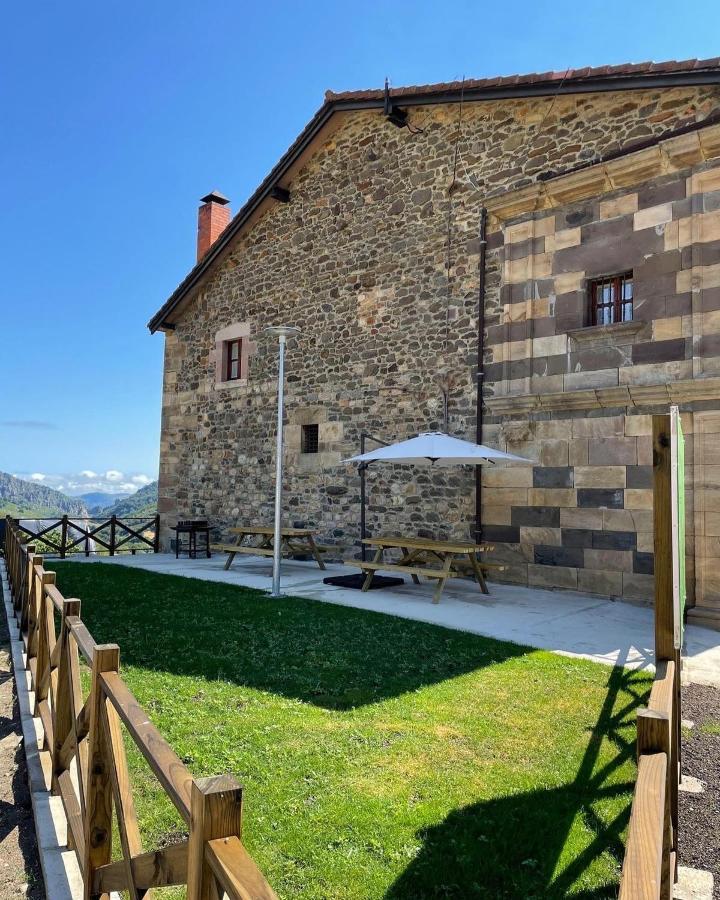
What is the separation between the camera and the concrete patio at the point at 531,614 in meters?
5.18

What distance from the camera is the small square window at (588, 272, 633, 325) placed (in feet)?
25.3

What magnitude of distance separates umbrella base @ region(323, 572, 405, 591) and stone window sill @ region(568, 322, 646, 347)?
13.1 feet

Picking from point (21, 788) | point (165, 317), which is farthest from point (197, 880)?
point (165, 317)

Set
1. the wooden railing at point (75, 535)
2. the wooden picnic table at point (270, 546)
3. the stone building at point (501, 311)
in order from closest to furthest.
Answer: the stone building at point (501, 311), the wooden picnic table at point (270, 546), the wooden railing at point (75, 535)

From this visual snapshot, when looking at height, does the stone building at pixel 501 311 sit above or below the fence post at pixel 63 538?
above

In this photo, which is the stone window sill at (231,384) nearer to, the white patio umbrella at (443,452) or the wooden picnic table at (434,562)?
the white patio umbrella at (443,452)

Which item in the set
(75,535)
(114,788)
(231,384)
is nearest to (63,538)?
(75,535)

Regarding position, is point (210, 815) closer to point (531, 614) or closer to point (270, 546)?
point (531, 614)

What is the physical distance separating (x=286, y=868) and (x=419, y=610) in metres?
4.57

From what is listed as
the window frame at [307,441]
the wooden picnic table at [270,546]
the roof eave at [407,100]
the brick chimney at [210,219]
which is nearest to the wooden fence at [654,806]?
the wooden picnic table at [270,546]

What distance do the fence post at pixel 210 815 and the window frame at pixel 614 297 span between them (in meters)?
7.48

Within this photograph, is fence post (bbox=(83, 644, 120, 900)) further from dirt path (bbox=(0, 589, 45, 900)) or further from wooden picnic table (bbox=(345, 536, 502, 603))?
wooden picnic table (bbox=(345, 536, 502, 603))

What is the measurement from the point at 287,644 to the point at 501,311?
578 centimetres

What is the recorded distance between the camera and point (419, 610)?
21.9 ft
